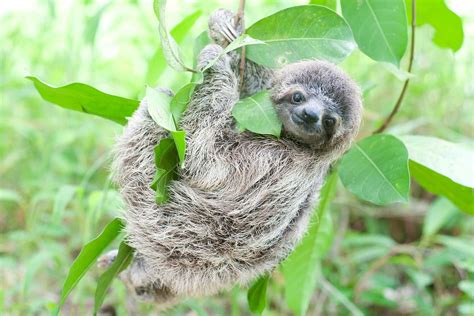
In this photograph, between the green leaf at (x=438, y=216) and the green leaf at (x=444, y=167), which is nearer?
the green leaf at (x=444, y=167)

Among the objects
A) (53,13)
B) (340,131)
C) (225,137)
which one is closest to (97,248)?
(225,137)

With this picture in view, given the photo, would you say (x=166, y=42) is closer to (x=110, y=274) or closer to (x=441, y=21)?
(x=110, y=274)

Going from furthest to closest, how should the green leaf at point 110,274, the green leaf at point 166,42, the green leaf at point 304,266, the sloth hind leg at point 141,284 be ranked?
1. the green leaf at point 304,266
2. the sloth hind leg at point 141,284
3. the green leaf at point 110,274
4. the green leaf at point 166,42

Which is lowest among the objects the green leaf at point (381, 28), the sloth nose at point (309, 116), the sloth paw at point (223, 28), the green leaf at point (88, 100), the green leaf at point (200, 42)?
the green leaf at point (88, 100)

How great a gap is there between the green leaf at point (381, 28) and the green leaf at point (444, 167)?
0.64 metres

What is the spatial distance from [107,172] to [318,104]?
3131mm

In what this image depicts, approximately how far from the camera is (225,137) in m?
2.67

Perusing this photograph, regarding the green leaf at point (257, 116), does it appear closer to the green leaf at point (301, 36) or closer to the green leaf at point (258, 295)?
the green leaf at point (301, 36)

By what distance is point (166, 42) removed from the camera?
2129 millimetres

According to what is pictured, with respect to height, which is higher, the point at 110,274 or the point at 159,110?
the point at 159,110

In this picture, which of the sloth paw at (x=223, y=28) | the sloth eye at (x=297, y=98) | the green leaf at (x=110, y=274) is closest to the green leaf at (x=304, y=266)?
the sloth eye at (x=297, y=98)

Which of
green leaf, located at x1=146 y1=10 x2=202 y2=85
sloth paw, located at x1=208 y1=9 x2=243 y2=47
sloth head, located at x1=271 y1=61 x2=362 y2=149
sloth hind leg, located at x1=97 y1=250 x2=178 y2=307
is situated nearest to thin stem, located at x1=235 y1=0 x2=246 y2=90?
sloth paw, located at x1=208 y1=9 x2=243 y2=47

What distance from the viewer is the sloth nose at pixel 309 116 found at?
2541mm

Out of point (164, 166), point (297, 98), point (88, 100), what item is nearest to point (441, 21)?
point (297, 98)
